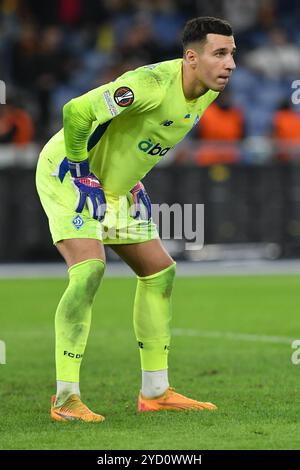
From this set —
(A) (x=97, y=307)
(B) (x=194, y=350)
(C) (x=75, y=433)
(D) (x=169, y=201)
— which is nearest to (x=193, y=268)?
(D) (x=169, y=201)

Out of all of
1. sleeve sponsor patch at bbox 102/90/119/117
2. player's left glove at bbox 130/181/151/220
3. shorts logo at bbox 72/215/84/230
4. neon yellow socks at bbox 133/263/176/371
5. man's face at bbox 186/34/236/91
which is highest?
man's face at bbox 186/34/236/91

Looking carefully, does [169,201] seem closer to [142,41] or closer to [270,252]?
[270,252]

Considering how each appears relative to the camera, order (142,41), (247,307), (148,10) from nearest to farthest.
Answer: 1. (247,307)
2. (142,41)
3. (148,10)

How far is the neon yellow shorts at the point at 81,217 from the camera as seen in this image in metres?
7.68

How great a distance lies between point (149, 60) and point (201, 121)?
287cm

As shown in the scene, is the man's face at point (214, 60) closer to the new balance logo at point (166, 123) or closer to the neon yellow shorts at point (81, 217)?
the new balance logo at point (166, 123)

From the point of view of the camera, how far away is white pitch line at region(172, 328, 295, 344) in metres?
11.3

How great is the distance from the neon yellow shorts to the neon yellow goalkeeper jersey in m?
0.12

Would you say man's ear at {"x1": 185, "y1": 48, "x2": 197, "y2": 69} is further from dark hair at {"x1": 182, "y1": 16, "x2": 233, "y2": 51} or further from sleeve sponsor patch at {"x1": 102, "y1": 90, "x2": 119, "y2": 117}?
sleeve sponsor patch at {"x1": 102, "y1": 90, "x2": 119, "y2": 117}

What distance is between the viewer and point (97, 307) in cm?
1438

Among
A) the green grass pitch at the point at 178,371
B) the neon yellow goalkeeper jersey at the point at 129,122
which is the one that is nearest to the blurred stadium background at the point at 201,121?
the green grass pitch at the point at 178,371

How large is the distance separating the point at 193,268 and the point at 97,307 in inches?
190

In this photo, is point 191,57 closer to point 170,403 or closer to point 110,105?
point 110,105

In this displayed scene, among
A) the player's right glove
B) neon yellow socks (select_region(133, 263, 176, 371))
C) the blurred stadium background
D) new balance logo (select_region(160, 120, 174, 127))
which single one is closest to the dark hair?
new balance logo (select_region(160, 120, 174, 127))
